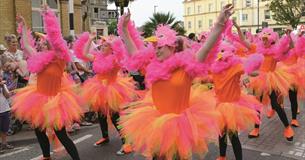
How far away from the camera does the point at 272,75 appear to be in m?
7.13

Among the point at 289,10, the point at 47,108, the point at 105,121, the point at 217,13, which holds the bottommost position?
the point at 105,121

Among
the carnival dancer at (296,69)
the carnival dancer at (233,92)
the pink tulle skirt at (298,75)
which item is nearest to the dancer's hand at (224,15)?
the carnival dancer at (233,92)

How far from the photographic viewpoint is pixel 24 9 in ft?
52.4

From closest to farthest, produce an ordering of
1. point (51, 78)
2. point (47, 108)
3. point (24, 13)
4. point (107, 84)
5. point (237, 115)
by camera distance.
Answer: point (237, 115) < point (47, 108) < point (51, 78) < point (107, 84) < point (24, 13)

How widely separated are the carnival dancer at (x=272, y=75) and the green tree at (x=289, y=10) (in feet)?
148

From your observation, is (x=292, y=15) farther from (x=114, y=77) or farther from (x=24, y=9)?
(x=114, y=77)

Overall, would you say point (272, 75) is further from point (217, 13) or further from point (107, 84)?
point (217, 13)

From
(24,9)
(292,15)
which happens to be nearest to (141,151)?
(24,9)

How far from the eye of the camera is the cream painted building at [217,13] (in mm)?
78625

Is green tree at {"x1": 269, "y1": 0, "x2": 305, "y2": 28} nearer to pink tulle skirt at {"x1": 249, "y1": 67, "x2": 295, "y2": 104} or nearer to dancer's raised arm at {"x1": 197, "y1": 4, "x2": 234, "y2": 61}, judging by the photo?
pink tulle skirt at {"x1": 249, "y1": 67, "x2": 295, "y2": 104}

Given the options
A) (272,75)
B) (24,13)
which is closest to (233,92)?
(272,75)

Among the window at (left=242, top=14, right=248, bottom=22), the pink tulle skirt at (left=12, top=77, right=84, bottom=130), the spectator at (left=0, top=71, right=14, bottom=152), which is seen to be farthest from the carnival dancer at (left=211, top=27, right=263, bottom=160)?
the window at (left=242, top=14, right=248, bottom=22)

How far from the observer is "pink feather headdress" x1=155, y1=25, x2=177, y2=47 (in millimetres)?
3979

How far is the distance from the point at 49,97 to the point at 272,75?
3.93 meters
